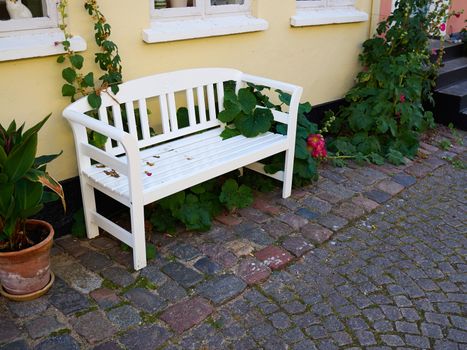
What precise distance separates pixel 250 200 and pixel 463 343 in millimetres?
1775

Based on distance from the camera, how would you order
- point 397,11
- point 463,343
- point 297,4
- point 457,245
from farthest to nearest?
point 397,11 < point 297,4 < point 457,245 < point 463,343

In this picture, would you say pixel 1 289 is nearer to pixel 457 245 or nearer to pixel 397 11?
pixel 457 245

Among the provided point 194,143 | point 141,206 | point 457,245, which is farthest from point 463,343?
point 194,143

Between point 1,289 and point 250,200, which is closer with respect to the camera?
point 1,289

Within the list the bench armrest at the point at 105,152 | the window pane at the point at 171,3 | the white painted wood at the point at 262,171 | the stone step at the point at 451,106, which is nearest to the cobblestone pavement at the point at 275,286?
the white painted wood at the point at 262,171

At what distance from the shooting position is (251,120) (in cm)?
396

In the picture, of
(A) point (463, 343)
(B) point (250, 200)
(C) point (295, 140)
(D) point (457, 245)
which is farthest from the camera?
(C) point (295, 140)

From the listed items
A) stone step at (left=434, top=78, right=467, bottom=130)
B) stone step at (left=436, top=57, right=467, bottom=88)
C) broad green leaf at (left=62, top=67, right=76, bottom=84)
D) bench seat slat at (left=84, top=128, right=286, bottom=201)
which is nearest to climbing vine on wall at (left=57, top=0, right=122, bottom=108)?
broad green leaf at (left=62, top=67, right=76, bottom=84)

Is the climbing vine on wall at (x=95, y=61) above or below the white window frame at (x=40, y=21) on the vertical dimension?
below

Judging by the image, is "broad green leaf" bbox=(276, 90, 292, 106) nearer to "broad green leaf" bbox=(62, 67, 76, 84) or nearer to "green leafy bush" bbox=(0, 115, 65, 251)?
"broad green leaf" bbox=(62, 67, 76, 84)

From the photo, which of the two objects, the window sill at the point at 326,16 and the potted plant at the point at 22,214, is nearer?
the potted plant at the point at 22,214

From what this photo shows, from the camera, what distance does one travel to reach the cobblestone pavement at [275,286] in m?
2.65

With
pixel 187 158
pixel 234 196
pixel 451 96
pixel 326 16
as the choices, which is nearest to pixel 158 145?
pixel 187 158

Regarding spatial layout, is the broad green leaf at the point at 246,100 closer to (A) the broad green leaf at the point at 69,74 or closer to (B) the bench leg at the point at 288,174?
(B) the bench leg at the point at 288,174
